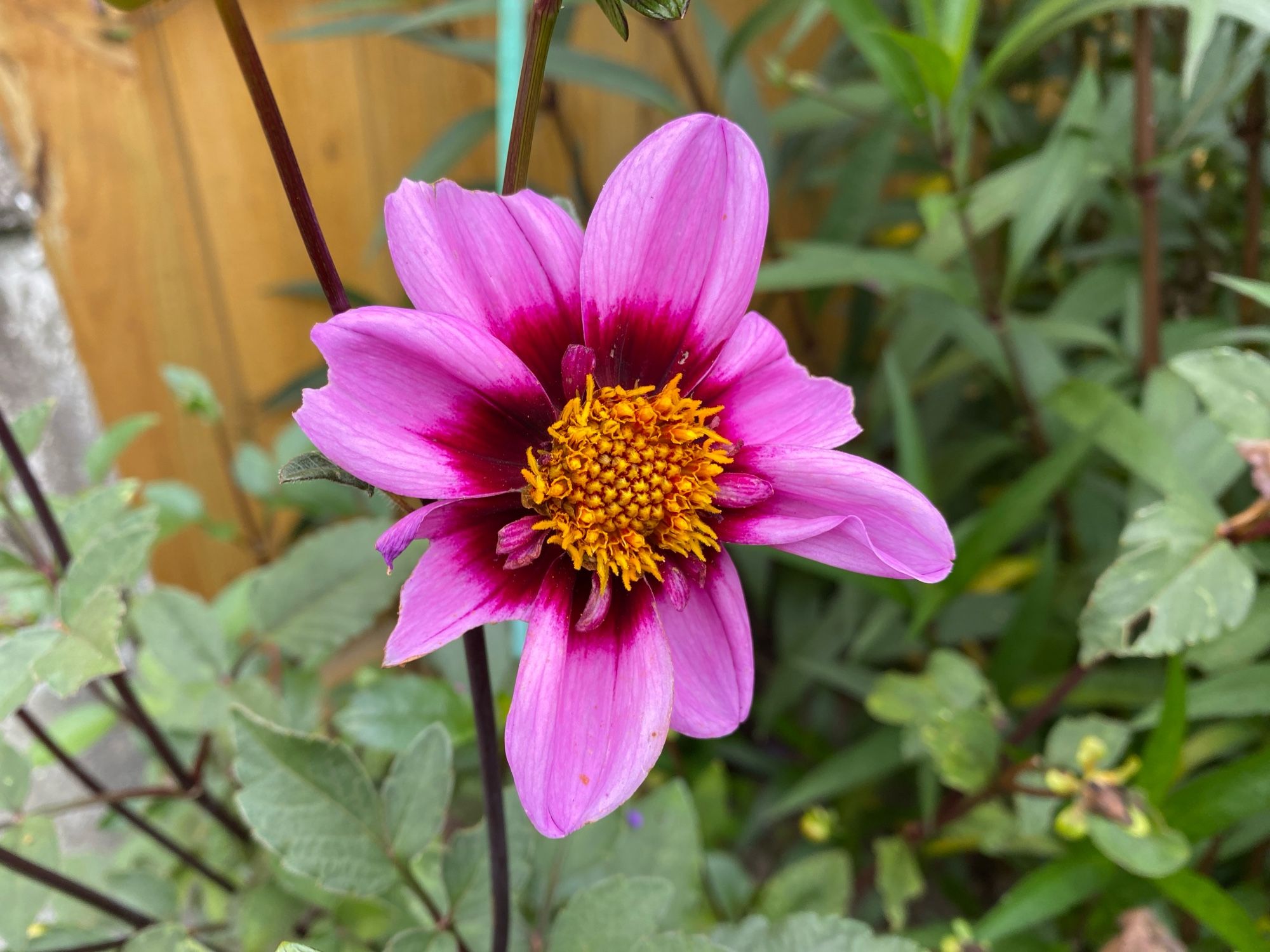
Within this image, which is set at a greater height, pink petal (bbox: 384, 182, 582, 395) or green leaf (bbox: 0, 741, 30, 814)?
pink petal (bbox: 384, 182, 582, 395)

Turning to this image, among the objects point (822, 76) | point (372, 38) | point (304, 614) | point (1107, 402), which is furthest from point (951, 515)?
point (372, 38)

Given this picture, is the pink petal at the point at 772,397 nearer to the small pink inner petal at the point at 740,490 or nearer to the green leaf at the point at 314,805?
the small pink inner petal at the point at 740,490

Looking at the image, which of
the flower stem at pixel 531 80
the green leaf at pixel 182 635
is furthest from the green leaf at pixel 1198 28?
the green leaf at pixel 182 635

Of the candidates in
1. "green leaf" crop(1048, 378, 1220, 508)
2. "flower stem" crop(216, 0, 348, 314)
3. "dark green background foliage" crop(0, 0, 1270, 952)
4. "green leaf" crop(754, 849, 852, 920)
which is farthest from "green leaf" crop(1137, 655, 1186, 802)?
"flower stem" crop(216, 0, 348, 314)

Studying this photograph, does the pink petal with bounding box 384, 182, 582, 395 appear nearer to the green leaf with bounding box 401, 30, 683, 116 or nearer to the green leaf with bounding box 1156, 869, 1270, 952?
the green leaf with bounding box 1156, 869, 1270, 952

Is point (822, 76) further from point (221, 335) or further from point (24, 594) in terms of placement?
point (24, 594)

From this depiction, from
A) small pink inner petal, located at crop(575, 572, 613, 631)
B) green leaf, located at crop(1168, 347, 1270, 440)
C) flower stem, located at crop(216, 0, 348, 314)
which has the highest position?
flower stem, located at crop(216, 0, 348, 314)
